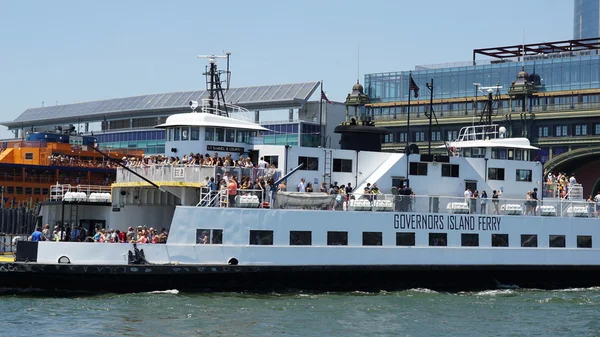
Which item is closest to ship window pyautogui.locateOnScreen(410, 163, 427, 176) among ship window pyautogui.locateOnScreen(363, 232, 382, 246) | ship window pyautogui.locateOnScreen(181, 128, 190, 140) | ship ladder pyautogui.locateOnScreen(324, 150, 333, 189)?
ship ladder pyautogui.locateOnScreen(324, 150, 333, 189)

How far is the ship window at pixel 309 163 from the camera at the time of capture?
32.6m

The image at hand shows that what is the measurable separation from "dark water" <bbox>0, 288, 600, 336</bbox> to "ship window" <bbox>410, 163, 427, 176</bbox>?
5333mm

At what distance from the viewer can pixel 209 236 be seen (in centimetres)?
2939

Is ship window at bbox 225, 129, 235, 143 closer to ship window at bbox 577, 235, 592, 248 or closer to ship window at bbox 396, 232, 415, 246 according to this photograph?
ship window at bbox 396, 232, 415, 246

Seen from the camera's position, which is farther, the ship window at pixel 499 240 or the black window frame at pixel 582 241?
the black window frame at pixel 582 241

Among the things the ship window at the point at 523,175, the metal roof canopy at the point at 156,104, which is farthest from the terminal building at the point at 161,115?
the ship window at the point at 523,175

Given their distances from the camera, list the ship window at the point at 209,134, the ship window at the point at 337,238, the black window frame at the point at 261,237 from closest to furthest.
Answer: the black window frame at the point at 261,237
the ship window at the point at 337,238
the ship window at the point at 209,134

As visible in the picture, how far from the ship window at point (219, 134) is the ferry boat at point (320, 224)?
0.23 ft

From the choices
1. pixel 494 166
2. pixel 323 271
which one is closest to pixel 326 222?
pixel 323 271

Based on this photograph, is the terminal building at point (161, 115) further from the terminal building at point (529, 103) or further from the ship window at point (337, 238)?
the ship window at point (337, 238)

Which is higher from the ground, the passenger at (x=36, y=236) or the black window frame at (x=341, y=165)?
the black window frame at (x=341, y=165)

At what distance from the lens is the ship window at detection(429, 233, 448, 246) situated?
3278cm

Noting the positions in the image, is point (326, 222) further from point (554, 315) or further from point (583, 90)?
point (583, 90)

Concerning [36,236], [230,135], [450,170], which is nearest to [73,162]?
[230,135]
